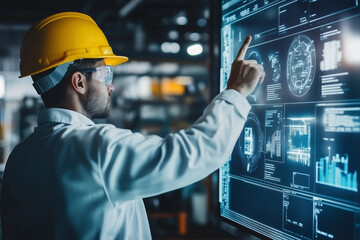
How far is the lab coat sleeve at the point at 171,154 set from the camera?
1.06m

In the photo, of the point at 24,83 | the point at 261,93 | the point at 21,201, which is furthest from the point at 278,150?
the point at 24,83

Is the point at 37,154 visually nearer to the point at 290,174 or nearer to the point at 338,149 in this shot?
the point at 290,174

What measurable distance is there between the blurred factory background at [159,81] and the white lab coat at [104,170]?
2.42 m

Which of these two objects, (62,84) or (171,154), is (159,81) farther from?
(171,154)

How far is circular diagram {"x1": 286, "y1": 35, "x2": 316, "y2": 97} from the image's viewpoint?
0.96 m

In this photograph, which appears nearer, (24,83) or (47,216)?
(47,216)

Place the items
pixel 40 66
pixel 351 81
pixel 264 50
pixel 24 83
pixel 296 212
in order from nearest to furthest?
pixel 351 81, pixel 296 212, pixel 264 50, pixel 40 66, pixel 24 83

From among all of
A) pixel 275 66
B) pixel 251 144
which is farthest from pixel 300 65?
pixel 251 144

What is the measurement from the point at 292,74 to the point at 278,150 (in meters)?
0.20

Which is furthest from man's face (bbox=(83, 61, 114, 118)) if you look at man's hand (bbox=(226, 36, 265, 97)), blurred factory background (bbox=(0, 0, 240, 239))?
blurred factory background (bbox=(0, 0, 240, 239))

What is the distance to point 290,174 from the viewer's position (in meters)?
1.02

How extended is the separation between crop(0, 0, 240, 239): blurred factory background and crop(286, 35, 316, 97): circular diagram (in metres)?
2.51

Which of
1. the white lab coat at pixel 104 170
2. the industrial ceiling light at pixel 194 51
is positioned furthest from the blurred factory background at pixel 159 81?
the white lab coat at pixel 104 170

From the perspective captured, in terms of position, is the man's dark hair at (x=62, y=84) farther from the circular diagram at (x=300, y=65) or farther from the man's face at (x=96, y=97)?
the circular diagram at (x=300, y=65)
